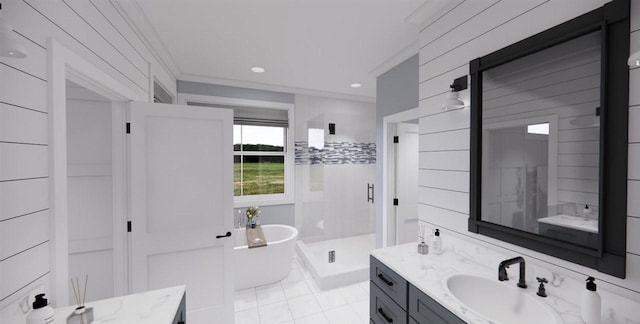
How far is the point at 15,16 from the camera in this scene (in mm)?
931

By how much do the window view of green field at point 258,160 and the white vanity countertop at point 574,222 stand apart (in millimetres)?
3393

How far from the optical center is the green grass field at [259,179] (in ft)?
12.6

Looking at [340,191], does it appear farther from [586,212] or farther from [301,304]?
[586,212]

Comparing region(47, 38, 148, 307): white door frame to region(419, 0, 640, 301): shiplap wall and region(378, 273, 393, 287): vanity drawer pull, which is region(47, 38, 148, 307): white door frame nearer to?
region(378, 273, 393, 287): vanity drawer pull

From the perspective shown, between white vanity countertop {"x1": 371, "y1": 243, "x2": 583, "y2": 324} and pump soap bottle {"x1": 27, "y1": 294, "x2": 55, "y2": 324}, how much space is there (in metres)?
1.61

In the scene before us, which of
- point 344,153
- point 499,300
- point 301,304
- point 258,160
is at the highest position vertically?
point 344,153

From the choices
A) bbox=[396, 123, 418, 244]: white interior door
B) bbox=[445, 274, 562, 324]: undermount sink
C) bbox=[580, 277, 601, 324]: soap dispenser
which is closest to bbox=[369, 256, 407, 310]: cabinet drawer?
bbox=[445, 274, 562, 324]: undermount sink

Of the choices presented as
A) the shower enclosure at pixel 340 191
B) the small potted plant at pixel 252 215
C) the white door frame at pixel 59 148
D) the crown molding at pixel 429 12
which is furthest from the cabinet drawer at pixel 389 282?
the small potted plant at pixel 252 215

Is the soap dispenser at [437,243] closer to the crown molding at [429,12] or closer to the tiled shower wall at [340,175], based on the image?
the crown molding at [429,12]

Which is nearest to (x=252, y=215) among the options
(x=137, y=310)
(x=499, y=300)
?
(x=137, y=310)

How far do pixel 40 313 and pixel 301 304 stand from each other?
2057 millimetres

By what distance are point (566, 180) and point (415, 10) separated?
146 centimetres

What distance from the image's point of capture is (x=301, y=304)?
2.50 m

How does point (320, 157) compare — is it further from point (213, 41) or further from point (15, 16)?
point (15, 16)
